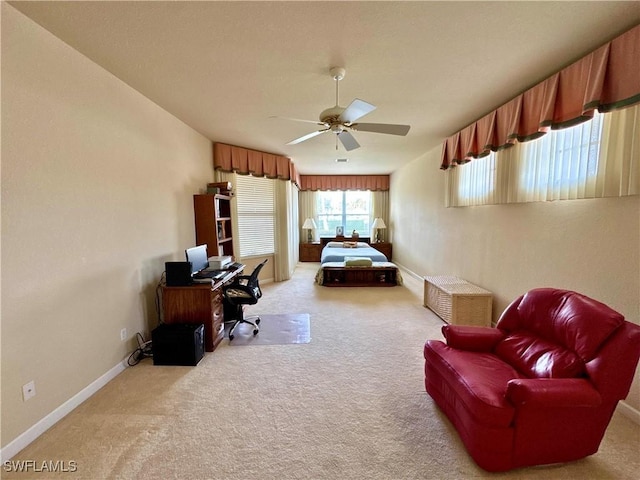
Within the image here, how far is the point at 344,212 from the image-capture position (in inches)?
339

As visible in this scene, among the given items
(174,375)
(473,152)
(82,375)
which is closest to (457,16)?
(473,152)

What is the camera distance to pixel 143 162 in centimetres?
284

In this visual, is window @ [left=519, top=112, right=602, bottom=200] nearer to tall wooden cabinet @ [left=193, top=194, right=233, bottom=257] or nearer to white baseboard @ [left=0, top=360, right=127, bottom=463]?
tall wooden cabinet @ [left=193, top=194, right=233, bottom=257]

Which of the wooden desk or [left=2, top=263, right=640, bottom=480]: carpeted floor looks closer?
[left=2, top=263, right=640, bottom=480]: carpeted floor

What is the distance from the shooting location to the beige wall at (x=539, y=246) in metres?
1.88

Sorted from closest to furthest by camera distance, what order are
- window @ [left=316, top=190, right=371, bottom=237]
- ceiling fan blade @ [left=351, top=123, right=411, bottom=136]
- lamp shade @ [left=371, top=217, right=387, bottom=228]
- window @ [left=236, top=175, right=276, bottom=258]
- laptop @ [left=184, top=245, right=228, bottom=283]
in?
1. ceiling fan blade @ [left=351, top=123, right=411, bottom=136]
2. laptop @ [left=184, top=245, right=228, bottom=283]
3. window @ [left=236, top=175, right=276, bottom=258]
4. lamp shade @ [left=371, top=217, right=387, bottom=228]
5. window @ [left=316, top=190, right=371, bottom=237]

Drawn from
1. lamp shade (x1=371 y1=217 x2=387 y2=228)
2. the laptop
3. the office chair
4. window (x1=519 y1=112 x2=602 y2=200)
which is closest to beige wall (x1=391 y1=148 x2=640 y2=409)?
window (x1=519 y1=112 x2=602 y2=200)

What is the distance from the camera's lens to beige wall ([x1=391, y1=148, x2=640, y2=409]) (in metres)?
1.88

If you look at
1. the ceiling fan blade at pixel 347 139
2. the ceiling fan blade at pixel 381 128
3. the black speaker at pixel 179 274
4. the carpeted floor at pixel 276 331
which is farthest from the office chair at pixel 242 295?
the ceiling fan blade at pixel 381 128

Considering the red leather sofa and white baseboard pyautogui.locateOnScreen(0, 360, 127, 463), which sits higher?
the red leather sofa

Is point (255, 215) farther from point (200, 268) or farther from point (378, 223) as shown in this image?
point (378, 223)

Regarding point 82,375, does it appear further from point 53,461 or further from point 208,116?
point 208,116

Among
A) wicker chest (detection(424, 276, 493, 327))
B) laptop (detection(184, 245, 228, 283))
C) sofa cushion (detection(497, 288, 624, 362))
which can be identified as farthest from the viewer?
wicker chest (detection(424, 276, 493, 327))

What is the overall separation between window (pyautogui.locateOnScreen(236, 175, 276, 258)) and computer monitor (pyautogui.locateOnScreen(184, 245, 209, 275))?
1649 mm
